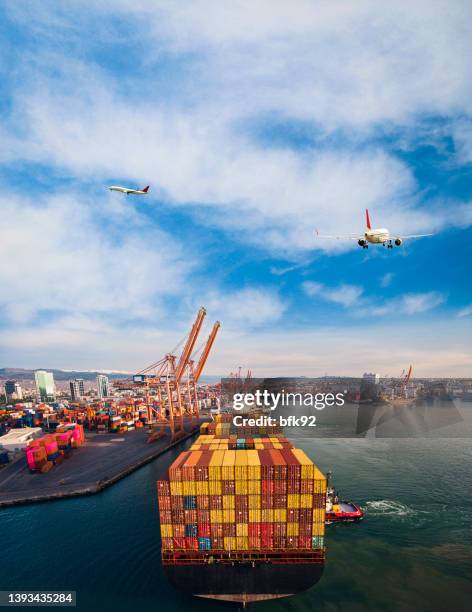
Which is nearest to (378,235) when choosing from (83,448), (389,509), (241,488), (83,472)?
(241,488)

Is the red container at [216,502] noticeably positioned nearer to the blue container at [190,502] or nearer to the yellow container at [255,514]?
the blue container at [190,502]

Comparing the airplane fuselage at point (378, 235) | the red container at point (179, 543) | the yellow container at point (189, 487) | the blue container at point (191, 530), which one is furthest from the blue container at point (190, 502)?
the airplane fuselage at point (378, 235)

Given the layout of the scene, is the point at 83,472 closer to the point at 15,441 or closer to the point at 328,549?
the point at 15,441

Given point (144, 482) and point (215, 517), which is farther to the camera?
point (144, 482)

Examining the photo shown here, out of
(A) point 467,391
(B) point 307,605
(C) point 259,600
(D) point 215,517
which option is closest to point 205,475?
(D) point 215,517

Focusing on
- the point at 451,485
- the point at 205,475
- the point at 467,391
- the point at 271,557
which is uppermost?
the point at 205,475

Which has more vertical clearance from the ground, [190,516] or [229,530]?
[190,516]

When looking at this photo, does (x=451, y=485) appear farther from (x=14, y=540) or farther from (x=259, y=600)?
(x=14, y=540)
